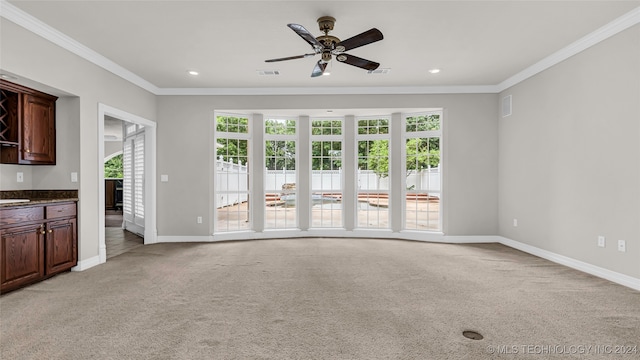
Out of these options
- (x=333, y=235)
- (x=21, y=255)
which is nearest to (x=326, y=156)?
(x=333, y=235)

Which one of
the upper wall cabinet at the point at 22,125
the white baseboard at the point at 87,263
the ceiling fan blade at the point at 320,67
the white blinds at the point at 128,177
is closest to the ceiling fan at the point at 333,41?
the ceiling fan blade at the point at 320,67

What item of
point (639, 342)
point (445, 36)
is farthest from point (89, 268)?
point (639, 342)

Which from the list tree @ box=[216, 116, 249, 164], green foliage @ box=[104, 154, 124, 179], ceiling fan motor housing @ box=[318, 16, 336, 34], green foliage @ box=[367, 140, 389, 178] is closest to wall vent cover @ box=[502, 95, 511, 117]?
green foliage @ box=[367, 140, 389, 178]

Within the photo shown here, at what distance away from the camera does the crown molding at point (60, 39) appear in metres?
2.92

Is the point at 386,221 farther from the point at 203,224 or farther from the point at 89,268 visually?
the point at 89,268

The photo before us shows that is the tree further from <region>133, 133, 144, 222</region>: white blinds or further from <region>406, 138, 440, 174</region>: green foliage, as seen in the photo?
<region>406, 138, 440, 174</region>: green foliage

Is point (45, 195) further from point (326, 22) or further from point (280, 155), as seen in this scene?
point (326, 22)

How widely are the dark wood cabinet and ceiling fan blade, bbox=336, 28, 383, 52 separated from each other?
3.70 metres

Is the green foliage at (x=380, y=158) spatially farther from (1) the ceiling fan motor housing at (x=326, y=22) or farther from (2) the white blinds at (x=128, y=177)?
(2) the white blinds at (x=128, y=177)

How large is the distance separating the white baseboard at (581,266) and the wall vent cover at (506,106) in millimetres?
2197

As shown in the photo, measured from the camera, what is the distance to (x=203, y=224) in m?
5.54

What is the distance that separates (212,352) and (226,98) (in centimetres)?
460

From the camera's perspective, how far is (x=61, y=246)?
3578 millimetres

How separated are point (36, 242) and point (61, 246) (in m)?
0.31
